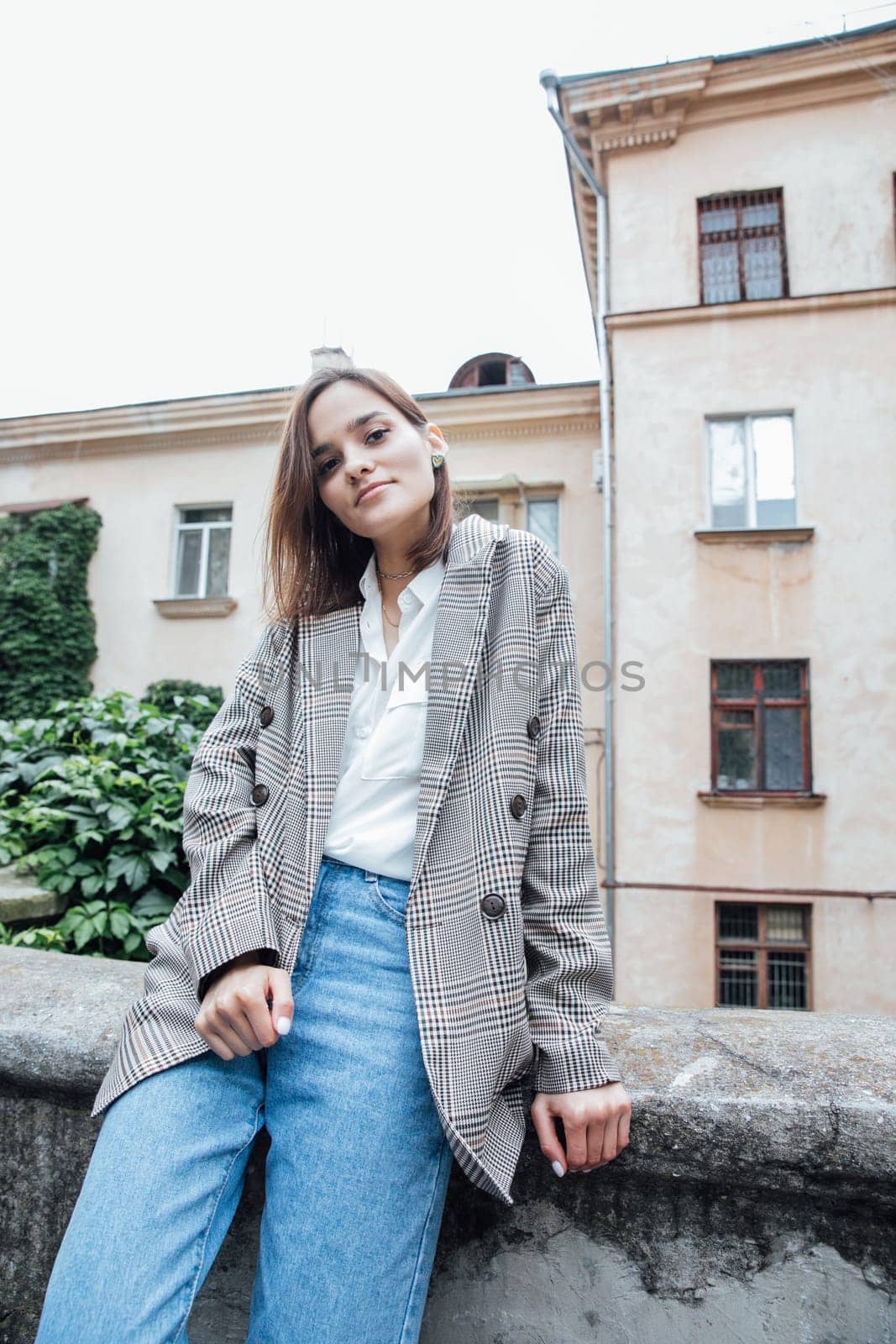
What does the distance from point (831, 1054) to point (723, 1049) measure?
155mm

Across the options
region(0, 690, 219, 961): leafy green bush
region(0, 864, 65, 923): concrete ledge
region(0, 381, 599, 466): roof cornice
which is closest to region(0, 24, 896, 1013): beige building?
region(0, 381, 599, 466): roof cornice

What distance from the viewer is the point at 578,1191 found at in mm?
1205

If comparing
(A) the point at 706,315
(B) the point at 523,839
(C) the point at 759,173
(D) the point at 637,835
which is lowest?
(D) the point at 637,835

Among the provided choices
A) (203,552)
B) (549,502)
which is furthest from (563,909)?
(203,552)

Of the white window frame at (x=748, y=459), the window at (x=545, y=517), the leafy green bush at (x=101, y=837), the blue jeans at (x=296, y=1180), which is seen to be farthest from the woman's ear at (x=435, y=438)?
the window at (x=545, y=517)

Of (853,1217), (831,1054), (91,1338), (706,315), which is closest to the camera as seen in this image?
(91,1338)

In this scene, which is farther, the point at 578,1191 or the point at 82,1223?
the point at 578,1191

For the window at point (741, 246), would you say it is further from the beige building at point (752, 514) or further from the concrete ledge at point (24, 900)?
the concrete ledge at point (24, 900)

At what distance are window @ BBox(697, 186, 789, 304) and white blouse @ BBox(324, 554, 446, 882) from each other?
10508mm

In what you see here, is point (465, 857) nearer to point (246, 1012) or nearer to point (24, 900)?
point (246, 1012)

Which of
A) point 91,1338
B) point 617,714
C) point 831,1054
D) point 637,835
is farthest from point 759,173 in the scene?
point 91,1338

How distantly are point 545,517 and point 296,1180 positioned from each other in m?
11.2

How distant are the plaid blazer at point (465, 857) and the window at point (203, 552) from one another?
1222cm

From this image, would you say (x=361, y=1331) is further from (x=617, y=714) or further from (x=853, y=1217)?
(x=617, y=714)
